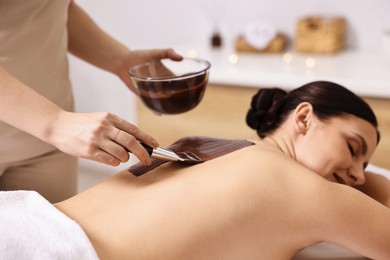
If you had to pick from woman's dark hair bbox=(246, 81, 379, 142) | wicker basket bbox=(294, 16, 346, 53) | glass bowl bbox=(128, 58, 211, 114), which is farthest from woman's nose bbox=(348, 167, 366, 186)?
wicker basket bbox=(294, 16, 346, 53)

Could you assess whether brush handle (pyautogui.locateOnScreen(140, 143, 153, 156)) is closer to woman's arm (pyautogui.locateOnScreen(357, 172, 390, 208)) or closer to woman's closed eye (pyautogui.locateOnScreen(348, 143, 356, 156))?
woman's closed eye (pyautogui.locateOnScreen(348, 143, 356, 156))

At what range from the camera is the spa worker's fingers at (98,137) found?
1115 mm

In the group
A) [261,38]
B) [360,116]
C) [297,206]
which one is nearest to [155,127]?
[261,38]

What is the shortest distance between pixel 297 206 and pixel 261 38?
161 centimetres

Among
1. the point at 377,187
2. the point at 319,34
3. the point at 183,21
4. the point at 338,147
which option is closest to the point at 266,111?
the point at 338,147

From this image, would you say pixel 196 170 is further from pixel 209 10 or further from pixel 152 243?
pixel 209 10

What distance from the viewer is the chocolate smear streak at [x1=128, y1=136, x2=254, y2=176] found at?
1382 millimetres

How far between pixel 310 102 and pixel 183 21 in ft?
5.65

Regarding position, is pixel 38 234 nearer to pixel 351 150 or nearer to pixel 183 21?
pixel 351 150

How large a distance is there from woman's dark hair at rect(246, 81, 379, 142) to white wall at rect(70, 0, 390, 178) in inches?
49.0

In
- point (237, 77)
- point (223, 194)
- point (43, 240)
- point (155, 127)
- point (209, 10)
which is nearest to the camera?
point (43, 240)

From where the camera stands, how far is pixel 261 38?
2.76m

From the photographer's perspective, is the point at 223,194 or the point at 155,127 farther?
the point at 155,127

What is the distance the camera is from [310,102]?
5.13 ft
